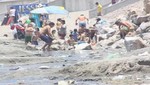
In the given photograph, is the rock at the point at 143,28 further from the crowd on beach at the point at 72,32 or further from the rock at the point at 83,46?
the rock at the point at 83,46

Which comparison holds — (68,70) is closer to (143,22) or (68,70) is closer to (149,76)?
(149,76)

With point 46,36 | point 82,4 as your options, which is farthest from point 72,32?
point 82,4

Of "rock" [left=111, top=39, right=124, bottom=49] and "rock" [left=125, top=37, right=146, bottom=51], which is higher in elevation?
"rock" [left=125, top=37, right=146, bottom=51]

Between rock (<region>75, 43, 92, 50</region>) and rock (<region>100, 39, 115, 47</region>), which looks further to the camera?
rock (<region>100, 39, 115, 47</region>)

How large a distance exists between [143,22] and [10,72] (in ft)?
37.3

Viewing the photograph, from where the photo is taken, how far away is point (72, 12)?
36.1m

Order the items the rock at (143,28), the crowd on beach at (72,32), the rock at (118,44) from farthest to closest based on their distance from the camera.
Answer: the rock at (143,28) → the crowd on beach at (72,32) → the rock at (118,44)

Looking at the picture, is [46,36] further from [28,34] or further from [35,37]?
[28,34]

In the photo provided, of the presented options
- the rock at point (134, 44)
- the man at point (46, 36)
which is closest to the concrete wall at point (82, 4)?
the man at point (46, 36)

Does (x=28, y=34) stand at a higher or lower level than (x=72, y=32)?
higher

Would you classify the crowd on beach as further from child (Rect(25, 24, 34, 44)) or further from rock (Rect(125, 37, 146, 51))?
rock (Rect(125, 37, 146, 51))

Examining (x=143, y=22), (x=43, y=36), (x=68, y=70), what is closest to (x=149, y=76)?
(x=68, y=70)

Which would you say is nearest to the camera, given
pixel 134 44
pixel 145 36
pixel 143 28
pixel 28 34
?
pixel 134 44

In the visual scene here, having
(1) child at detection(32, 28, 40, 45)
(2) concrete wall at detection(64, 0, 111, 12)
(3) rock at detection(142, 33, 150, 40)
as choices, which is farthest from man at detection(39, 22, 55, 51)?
(2) concrete wall at detection(64, 0, 111, 12)
